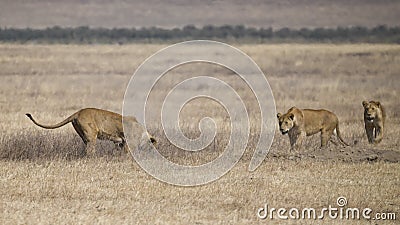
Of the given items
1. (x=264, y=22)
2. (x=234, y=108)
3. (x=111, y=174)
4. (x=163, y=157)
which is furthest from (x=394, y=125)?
(x=264, y=22)

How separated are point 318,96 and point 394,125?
846 cm

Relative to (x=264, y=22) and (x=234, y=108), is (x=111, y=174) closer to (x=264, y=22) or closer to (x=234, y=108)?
(x=234, y=108)

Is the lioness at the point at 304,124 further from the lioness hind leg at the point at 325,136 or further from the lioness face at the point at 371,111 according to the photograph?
the lioness face at the point at 371,111

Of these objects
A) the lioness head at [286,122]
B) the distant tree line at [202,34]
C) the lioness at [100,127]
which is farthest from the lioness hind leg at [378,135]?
the distant tree line at [202,34]

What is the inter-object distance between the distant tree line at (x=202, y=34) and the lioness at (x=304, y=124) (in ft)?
84.0

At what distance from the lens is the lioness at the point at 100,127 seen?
16.5 m

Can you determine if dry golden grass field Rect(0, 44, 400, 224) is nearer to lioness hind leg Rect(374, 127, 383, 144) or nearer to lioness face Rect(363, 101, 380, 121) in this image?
lioness hind leg Rect(374, 127, 383, 144)

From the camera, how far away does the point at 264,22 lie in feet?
191

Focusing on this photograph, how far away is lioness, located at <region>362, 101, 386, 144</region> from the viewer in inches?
742

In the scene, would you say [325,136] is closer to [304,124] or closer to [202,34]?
[304,124]

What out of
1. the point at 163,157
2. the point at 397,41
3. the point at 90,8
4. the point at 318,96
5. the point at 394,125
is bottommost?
the point at 163,157

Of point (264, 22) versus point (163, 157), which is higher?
point (264, 22)

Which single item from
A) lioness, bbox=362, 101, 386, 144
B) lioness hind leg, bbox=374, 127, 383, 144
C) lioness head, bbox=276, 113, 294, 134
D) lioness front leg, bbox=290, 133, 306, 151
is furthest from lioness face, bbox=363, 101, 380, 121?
lioness head, bbox=276, 113, 294, 134

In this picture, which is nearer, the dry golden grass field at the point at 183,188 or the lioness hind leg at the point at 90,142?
the dry golden grass field at the point at 183,188
